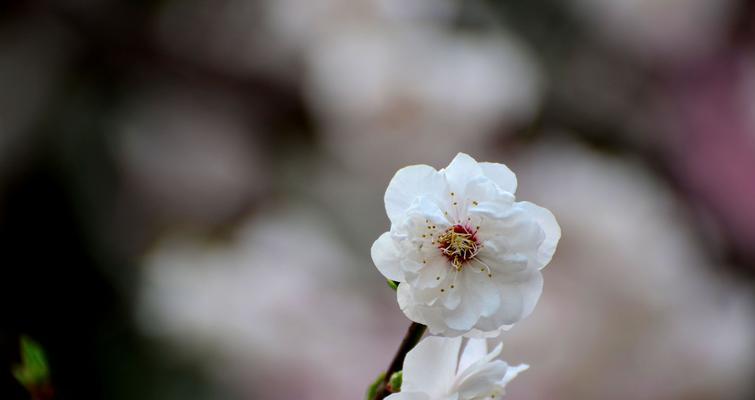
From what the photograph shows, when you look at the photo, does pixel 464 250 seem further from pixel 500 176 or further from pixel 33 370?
pixel 33 370

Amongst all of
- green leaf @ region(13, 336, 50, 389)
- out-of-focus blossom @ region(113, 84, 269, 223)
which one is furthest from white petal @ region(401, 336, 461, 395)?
out-of-focus blossom @ region(113, 84, 269, 223)

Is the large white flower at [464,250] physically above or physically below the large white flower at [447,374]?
above

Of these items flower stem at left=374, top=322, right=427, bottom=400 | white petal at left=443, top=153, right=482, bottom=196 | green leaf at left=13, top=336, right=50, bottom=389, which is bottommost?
green leaf at left=13, top=336, right=50, bottom=389

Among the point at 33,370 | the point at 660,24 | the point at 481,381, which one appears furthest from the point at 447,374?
the point at 660,24

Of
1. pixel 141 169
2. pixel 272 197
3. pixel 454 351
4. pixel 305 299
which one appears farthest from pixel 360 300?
pixel 454 351

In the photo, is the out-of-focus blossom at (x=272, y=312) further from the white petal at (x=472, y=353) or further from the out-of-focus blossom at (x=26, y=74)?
the white petal at (x=472, y=353)

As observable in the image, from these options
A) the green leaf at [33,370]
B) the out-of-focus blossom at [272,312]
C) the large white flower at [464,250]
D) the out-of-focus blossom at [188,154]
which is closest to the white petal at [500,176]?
the large white flower at [464,250]

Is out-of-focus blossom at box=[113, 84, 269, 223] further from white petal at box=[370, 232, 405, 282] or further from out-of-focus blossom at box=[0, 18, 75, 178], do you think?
white petal at box=[370, 232, 405, 282]
